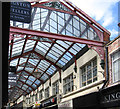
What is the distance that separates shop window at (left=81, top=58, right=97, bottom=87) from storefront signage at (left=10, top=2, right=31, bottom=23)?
32.2 feet

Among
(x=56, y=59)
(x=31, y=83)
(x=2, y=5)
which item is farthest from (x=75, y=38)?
(x=31, y=83)

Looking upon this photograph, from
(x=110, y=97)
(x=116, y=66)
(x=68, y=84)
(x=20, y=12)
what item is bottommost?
(x=110, y=97)

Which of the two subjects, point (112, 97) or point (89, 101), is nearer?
point (112, 97)

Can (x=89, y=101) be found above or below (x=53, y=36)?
below

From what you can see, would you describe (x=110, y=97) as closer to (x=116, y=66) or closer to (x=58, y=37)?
(x=116, y=66)

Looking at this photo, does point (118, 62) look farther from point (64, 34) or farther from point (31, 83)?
point (31, 83)

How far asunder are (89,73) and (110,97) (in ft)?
15.7

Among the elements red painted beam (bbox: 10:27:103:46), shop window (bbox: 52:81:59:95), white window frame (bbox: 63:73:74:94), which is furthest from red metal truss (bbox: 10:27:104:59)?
shop window (bbox: 52:81:59:95)

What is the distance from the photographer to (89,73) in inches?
733

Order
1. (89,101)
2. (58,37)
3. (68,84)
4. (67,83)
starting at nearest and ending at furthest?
(58,37) → (89,101) → (68,84) → (67,83)

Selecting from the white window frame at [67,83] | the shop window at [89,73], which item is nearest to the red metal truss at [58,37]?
the shop window at [89,73]

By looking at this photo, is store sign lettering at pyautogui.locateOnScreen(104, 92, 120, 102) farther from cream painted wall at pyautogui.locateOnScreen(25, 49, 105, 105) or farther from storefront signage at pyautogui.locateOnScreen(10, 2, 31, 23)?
storefront signage at pyautogui.locateOnScreen(10, 2, 31, 23)

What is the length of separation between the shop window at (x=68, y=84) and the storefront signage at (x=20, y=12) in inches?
576

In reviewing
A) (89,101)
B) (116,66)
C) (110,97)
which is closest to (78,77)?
(89,101)
